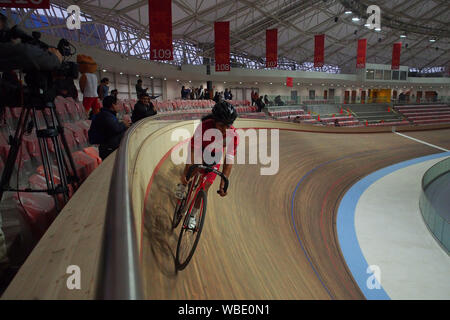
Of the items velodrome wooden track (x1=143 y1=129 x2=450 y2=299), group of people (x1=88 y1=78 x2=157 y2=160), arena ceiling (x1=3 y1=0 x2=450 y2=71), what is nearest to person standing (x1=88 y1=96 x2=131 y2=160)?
group of people (x1=88 y1=78 x2=157 y2=160)

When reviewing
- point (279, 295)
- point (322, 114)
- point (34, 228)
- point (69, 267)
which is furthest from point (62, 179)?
point (322, 114)

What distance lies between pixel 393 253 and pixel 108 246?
581cm

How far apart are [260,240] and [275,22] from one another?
2611 cm

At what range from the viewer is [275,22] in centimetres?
2584

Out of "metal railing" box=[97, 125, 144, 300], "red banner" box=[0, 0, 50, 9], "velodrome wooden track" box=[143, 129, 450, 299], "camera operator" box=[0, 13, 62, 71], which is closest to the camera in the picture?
"metal railing" box=[97, 125, 144, 300]

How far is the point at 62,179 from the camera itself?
2.04 metres

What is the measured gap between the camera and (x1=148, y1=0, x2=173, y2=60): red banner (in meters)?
8.62

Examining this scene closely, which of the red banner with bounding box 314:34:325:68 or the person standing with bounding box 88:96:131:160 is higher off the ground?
the red banner with bounding box 314:34:325:68

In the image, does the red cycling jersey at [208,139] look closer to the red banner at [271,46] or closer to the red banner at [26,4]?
the red banner at [26,4]

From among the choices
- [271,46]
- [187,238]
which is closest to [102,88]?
[187,238]

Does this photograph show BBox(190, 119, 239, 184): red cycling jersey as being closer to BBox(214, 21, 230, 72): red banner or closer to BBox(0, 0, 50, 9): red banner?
BBox(0, 0, 50, 9): red banner

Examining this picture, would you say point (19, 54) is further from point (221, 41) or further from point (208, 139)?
point (221, 41)

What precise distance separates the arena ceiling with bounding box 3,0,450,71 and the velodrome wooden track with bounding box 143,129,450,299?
36.6 feet
